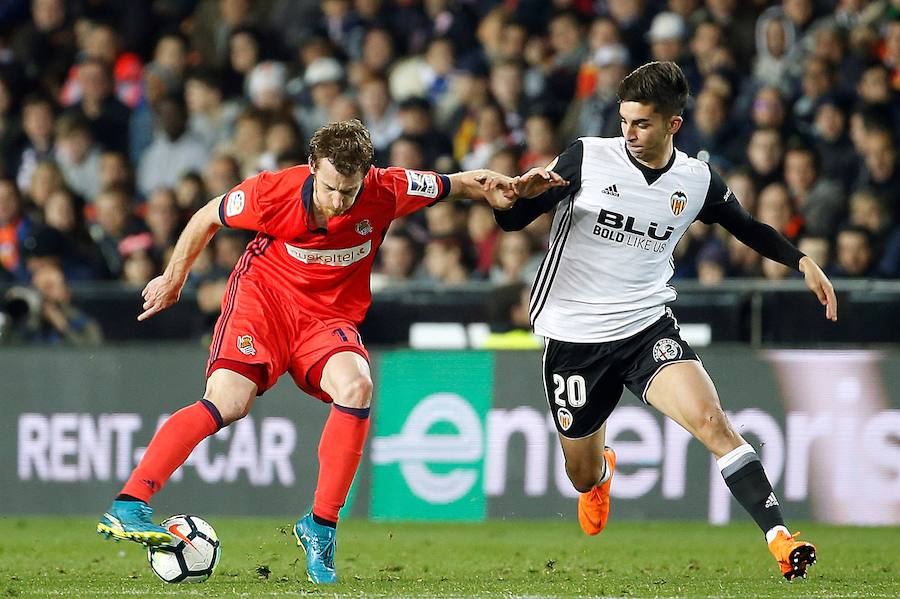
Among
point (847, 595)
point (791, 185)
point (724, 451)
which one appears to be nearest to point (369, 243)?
point (724, 451)

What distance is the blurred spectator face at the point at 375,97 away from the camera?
13.2 metres

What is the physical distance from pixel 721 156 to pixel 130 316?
482 centimetres

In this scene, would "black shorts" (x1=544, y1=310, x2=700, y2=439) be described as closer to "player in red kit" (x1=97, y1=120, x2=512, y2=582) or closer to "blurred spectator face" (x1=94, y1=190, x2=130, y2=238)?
"player in red kit" (x1=97, y1=120, x2=512, y2=582)

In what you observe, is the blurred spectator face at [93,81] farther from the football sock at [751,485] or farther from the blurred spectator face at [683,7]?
the football sock at [751,485]

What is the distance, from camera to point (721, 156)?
39.9ft

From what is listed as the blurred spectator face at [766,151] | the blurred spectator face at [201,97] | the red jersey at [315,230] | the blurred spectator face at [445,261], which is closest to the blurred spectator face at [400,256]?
the blurred spectator face at [445,261]

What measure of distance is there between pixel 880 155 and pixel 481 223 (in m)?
3.06

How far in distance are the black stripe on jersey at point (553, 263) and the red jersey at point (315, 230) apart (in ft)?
1.88

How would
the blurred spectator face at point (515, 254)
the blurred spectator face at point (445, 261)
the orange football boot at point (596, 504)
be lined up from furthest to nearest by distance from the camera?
the blurred spectator face at point (445, 261)
the blurred spectator face at point (515, 254)
the orange football boot at point (596, 504)

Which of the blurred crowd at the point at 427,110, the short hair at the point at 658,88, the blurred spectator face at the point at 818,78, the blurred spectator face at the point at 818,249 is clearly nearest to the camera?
the short hair at the point at 658,88

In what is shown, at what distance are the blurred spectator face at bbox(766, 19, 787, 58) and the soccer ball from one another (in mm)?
7638

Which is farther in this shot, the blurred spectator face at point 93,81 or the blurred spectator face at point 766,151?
the blurred spectator face at point 93,81

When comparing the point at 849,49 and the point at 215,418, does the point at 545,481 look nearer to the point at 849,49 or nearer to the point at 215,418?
A: the point at 215,418

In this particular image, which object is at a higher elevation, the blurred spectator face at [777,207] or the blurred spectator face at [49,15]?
the blurred spectator face at [49,15]
